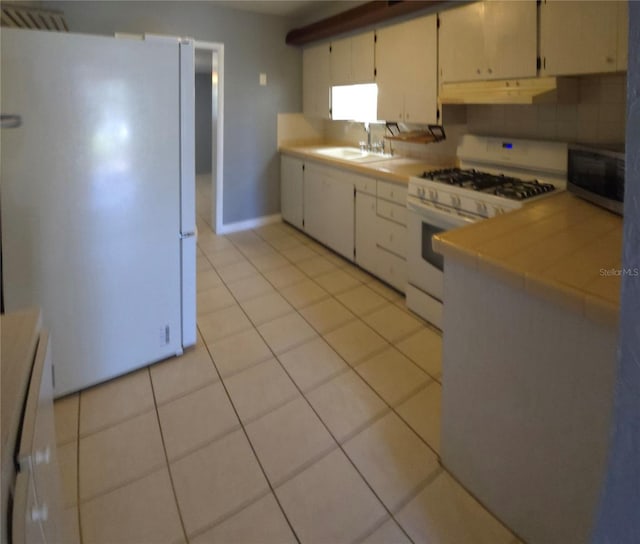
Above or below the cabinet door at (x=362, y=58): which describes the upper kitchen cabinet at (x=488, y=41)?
below

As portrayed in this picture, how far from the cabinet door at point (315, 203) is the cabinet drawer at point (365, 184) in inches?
22.4

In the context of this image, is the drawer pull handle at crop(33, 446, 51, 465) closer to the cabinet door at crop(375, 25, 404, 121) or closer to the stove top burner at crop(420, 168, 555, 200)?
the stove top burner at crop(420, 168, 555, 200)

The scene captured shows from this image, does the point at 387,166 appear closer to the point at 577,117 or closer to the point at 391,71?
the point at 391,71

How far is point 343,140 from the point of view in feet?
15.6

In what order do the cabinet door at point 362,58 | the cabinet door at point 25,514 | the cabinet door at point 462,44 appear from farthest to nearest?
the cabinet door at point 362,58 → the cabinet door at point 462,44 → the cabinet door at point 25,514

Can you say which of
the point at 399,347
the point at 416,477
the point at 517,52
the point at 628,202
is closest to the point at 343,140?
the point at 517,52

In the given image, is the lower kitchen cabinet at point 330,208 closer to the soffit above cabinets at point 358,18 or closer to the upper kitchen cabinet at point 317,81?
the upper kitchen cabinet at point 317,81

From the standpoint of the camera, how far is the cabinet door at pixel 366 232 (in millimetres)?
3340

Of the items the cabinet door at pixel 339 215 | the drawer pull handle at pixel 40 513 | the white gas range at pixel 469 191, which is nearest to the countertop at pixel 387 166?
the cabinet door at pixel 339 215

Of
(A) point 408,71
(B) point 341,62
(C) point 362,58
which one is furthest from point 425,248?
(B) point 341,62

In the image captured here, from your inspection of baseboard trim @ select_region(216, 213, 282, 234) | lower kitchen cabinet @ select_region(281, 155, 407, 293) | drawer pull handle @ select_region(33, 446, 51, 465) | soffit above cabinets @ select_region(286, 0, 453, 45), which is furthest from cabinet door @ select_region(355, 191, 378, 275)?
drawer pull handle @ select_region(33, 446, 51, 465)

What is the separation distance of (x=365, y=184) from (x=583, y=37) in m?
1.65

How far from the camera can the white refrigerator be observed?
1.72 meters

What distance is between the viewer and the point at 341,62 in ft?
13.0
